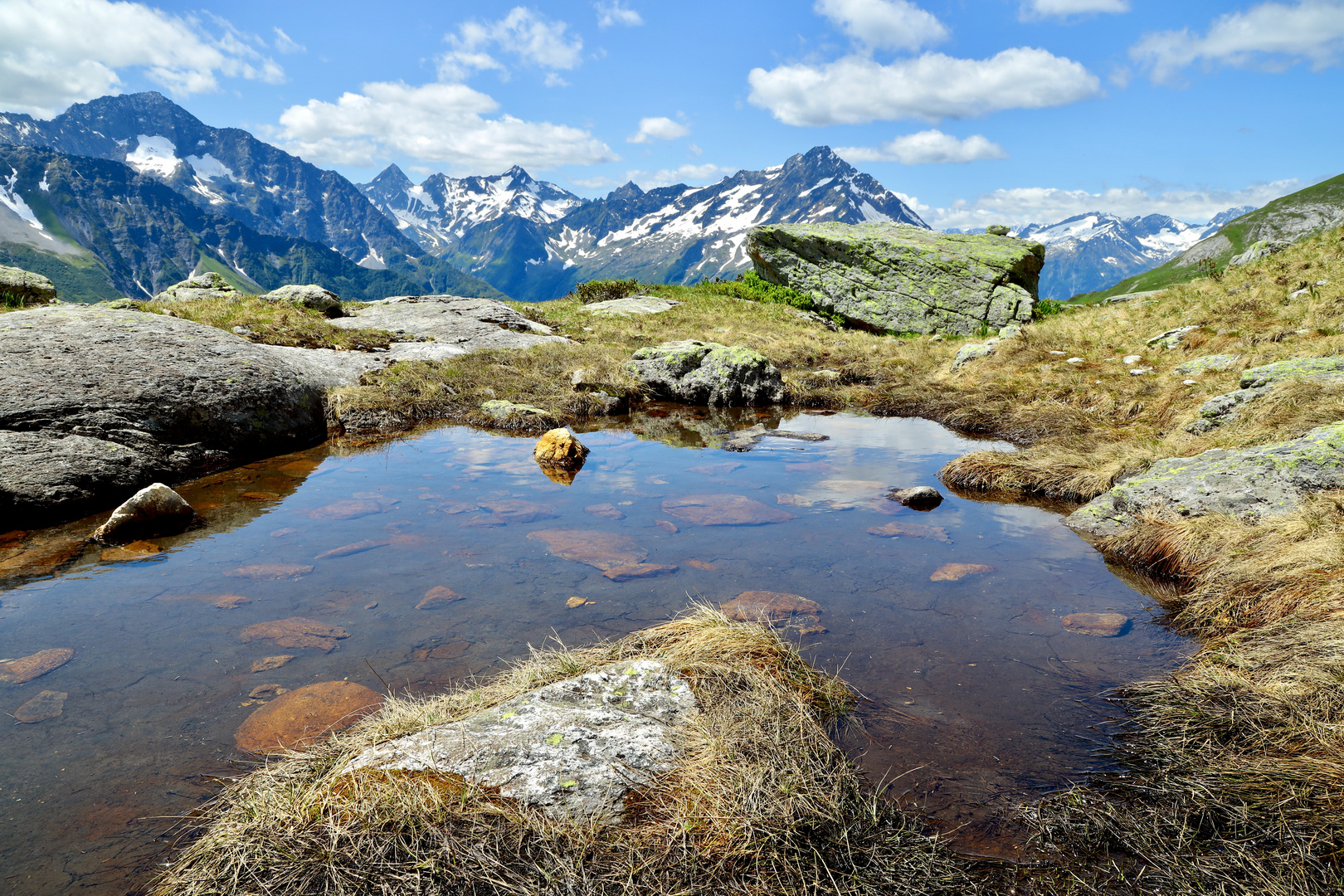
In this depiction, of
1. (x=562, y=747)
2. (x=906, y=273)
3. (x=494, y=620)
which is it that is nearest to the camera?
(x=562, y=747)

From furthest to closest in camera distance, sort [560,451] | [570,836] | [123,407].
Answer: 1. [560,451]
2. [123,407]
3. [570,836]

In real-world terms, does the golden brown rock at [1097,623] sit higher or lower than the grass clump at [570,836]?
higher

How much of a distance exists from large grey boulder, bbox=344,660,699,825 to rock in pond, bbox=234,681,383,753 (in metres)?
1.10

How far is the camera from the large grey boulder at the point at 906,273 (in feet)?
97.1

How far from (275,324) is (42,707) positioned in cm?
1886

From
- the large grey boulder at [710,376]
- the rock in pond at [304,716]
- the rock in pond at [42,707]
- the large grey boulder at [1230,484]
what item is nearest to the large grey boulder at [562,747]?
the rock in pond at [304,716]

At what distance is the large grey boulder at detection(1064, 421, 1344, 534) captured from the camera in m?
8.12

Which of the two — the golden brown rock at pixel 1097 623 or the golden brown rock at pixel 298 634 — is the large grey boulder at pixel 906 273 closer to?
the golden brown rock at pixel 1097 623

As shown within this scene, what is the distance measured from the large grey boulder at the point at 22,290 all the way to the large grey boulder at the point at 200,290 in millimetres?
3945

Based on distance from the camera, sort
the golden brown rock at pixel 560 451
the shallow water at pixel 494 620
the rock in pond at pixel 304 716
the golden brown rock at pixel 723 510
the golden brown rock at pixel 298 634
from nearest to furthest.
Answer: the shallow water at pixel 494 620 → the rock in pond at pixel 304 716 → the golden brown rock at pixel 298 634 → the golden brown rock at pixel 723 510 → the golden brown rock at pixel 560 451

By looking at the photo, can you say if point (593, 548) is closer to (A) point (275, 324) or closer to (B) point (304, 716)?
(B) point (304, 716)

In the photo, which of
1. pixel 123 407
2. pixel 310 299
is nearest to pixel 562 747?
pixel 123 407

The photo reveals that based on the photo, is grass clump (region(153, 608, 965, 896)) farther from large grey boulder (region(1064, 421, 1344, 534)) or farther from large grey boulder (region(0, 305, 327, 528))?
large grey boulder (region(0, 305, 327, 528))

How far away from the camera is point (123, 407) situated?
36.6 ft
